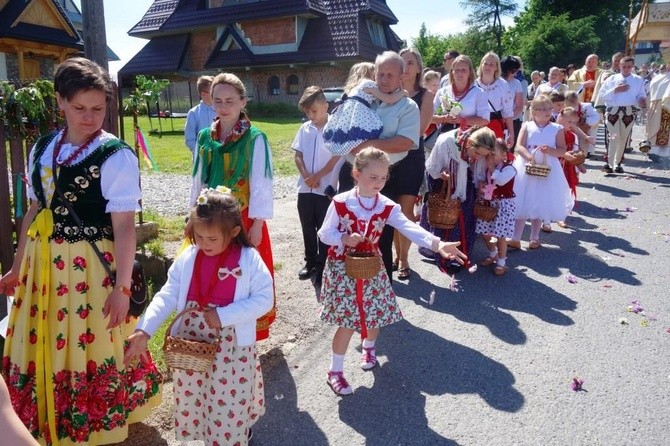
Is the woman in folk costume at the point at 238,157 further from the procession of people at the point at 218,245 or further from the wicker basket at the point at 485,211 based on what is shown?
the wicker basket at the point at 485,211

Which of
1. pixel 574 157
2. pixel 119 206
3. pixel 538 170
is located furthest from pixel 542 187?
pixel 119 206

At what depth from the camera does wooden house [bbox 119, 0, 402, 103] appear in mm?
30594

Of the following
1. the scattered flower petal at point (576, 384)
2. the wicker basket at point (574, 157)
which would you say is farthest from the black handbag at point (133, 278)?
the wicker basket at point (574, 157)

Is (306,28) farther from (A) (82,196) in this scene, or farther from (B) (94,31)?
(A) (82,196)

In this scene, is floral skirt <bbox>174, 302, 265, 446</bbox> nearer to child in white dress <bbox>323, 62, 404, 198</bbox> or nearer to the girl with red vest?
child in white dress <bbox>323, 62, 404, 198</bbox>

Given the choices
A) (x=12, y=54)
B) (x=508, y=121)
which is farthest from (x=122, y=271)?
(x=12, y=54)

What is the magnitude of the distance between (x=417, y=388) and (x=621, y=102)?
9.52m

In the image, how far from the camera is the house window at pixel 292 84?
32.8 metres

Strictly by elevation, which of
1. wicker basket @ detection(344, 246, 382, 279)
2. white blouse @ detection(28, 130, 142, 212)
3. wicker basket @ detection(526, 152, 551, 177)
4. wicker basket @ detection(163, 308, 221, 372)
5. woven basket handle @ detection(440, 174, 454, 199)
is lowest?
wicker basket @ detection(163, 308, 221, 372)

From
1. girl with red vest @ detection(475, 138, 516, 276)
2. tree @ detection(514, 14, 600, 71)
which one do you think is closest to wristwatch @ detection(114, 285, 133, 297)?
girl with red vest @ detection(475, 138, 516, 276)

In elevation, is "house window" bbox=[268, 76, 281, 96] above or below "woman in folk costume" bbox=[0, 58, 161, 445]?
above

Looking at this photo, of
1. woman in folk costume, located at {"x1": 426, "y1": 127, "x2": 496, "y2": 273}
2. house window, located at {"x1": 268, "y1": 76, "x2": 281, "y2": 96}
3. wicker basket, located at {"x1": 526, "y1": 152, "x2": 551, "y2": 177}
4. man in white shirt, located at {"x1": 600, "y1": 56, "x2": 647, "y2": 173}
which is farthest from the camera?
house window, located at {"x1": 268, "y1": 76, "x2": 281, "y2": 96}

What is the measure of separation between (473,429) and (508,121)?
566cm

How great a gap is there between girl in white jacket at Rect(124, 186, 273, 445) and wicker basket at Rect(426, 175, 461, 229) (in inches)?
114
